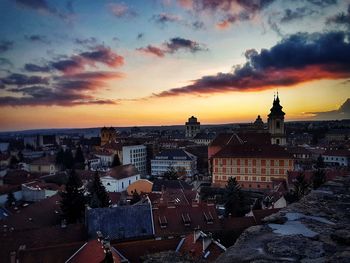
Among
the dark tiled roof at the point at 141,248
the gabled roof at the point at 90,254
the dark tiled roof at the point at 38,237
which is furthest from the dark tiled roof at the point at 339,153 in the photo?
the gabled roof at the point at 90,254

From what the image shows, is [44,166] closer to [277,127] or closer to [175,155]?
[175,155]

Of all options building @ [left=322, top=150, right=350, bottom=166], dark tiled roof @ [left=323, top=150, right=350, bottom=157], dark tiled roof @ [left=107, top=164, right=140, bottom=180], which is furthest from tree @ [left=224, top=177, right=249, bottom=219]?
dark tiled roof @ [left=323, top=150, right=350, bottom=157]

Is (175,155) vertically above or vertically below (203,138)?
below

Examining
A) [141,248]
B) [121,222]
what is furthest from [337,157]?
[141,248]

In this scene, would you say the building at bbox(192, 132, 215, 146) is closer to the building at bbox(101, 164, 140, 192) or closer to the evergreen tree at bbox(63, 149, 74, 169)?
the evergreen tree at bbox(63, 149, 74, 169)

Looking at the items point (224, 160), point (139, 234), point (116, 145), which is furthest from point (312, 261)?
point (116, 145)

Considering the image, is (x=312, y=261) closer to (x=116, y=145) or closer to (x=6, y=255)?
(x=6, y=255)
